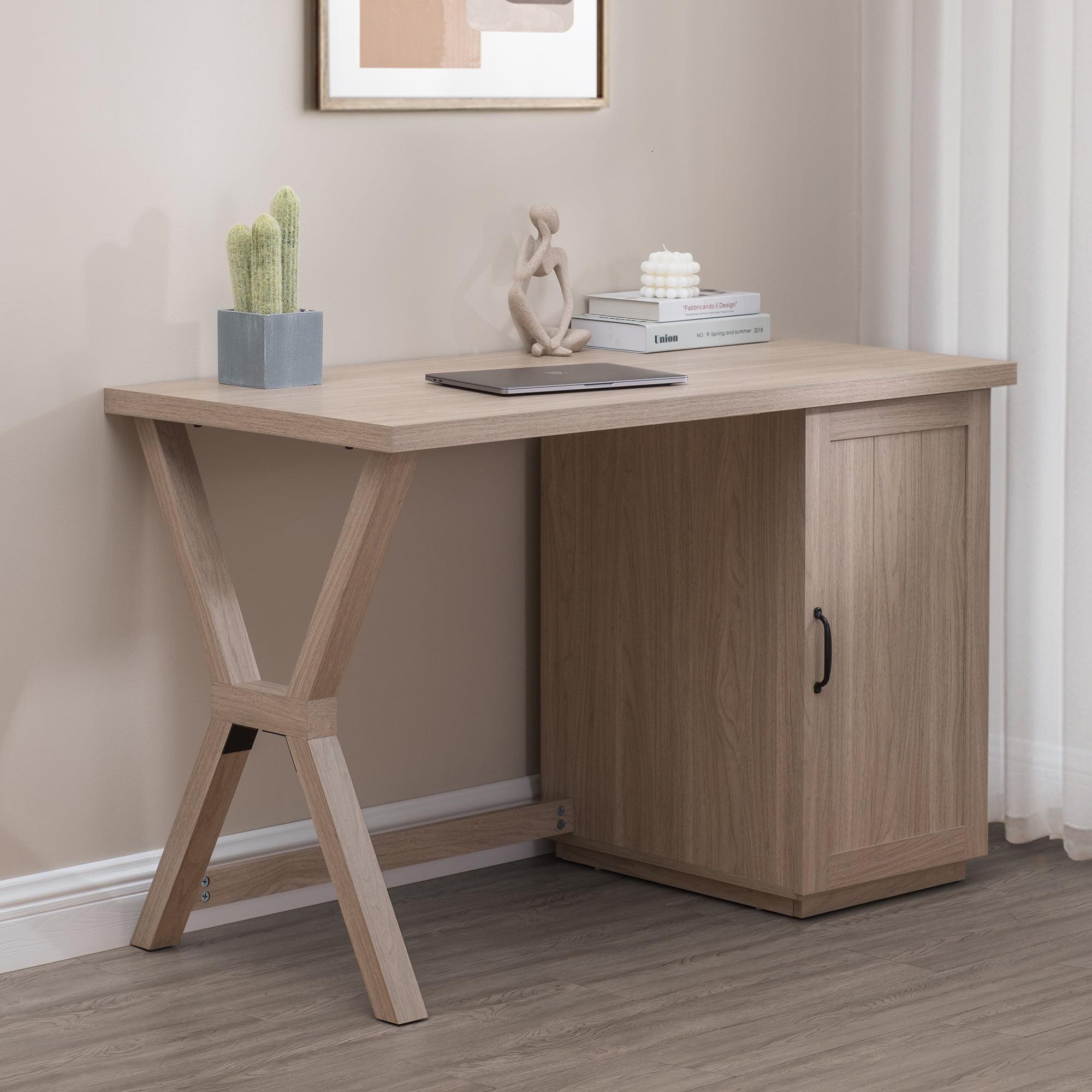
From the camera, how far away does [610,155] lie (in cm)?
308

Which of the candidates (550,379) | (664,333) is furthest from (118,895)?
(664,333)

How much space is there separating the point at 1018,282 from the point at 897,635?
702mm

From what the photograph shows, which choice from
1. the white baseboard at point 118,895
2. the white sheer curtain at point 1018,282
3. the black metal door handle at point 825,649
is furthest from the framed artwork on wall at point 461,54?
the white baseboard at point 118,895

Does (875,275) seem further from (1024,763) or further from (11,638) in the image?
(11,638)

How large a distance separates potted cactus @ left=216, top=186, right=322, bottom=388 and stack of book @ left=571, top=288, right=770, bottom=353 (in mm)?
626

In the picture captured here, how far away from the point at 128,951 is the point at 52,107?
119 centimetres

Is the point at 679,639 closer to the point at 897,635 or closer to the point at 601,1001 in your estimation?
the point at 897,635

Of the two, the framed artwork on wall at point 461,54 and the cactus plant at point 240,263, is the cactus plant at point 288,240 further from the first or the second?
the framed artwork on wall at point 461,54

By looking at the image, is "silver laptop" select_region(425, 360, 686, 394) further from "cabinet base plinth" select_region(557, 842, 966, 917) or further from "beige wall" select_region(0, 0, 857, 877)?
"cabinet base plinth" select_region(557, 842, 966, 917)

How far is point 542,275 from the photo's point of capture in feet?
9.37

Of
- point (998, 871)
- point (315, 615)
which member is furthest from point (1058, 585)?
point (315, 615)

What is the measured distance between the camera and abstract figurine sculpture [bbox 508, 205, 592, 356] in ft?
9.26

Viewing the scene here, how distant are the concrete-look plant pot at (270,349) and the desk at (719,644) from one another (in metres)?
0.04

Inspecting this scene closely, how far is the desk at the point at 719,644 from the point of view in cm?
249
